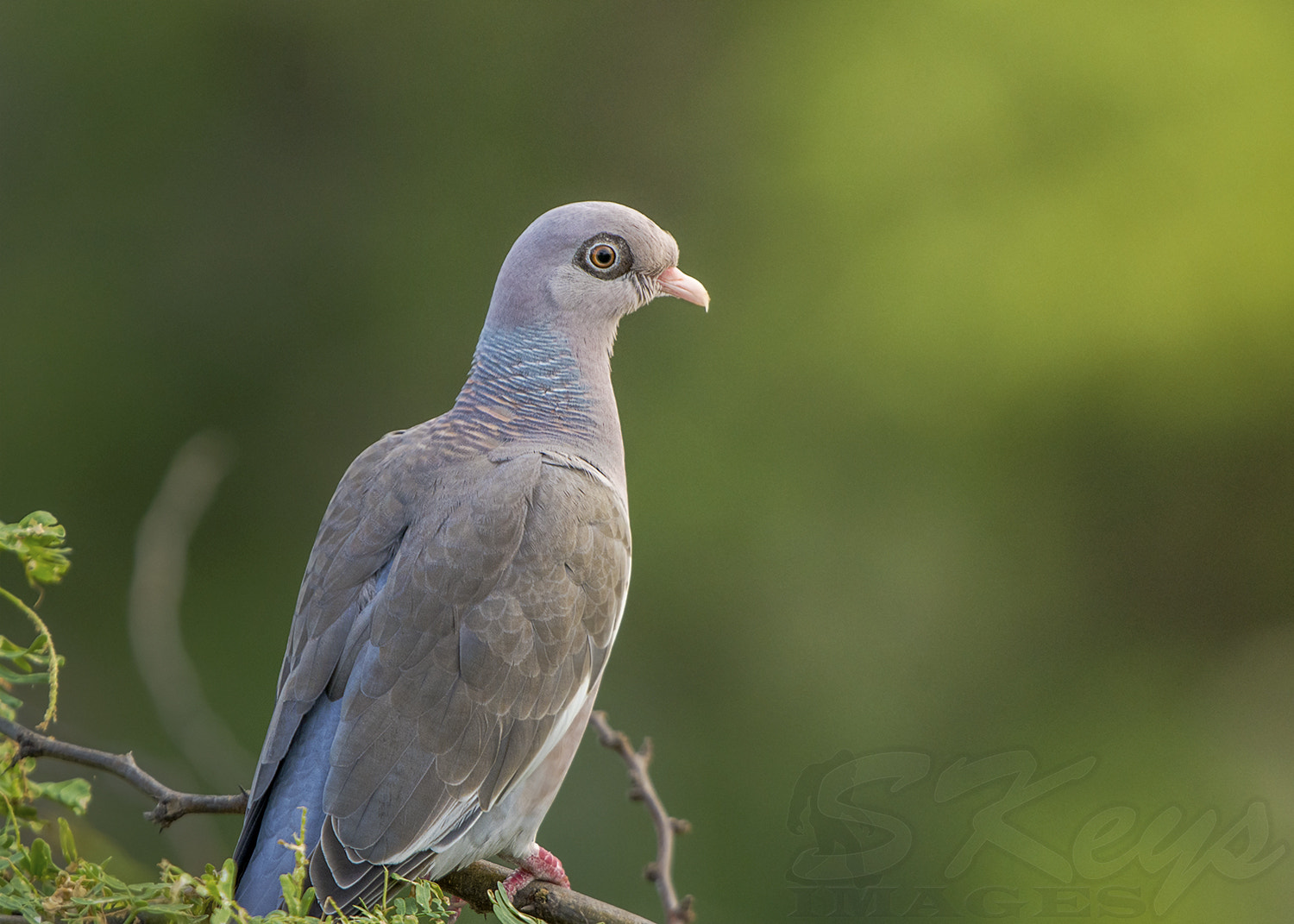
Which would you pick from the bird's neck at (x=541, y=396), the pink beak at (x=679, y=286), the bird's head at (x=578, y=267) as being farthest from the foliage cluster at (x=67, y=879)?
the pink beak at (x=679, y=286)

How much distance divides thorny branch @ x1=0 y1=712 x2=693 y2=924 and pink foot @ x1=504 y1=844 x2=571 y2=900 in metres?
0.02

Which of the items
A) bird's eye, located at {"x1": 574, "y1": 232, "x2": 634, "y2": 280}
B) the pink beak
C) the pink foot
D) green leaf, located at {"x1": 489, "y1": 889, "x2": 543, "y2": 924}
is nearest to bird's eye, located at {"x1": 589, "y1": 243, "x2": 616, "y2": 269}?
bird's eye, located at {"x1": 574, "y1": 232, "x2": 634, "y2": 280}

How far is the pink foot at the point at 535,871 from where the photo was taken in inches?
64.6

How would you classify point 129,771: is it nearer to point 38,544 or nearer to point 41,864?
point 41,864

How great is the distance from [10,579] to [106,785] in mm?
775

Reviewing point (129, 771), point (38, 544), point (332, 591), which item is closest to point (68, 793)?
point (129, 771)

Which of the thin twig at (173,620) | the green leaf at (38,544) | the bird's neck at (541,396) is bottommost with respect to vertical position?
the thin twig at (173,620)

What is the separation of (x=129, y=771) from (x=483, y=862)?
560 millimetres

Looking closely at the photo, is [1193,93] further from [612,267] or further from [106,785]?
[106,785]

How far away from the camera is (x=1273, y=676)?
418 centimetres

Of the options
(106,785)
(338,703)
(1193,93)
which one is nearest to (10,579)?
(106,785)

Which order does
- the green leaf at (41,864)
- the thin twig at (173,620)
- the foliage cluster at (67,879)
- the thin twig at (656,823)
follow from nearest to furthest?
the foliage cluster at (67,879), the green leaf at (41,864), the thin twig at (656,823), the thin twig at (173,620)

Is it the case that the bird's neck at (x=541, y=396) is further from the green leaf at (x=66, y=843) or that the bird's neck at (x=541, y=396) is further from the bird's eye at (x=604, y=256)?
the green leaf at (x=66, y=843)

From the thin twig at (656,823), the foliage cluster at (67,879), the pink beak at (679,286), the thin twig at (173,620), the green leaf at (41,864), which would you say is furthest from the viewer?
the thin twig at (173,620)
